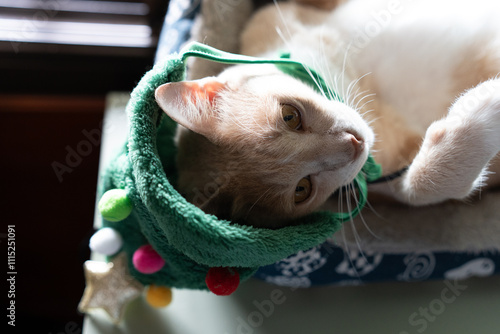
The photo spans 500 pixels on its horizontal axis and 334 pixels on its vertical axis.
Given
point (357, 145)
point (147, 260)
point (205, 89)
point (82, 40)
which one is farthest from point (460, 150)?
point (82, 40)

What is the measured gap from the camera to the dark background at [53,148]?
152 cm

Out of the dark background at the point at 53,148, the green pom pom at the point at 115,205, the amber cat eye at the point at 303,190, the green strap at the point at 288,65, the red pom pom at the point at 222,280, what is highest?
the green strap at the point at 288,65

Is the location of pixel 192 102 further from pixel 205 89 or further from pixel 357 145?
pixel 357 145

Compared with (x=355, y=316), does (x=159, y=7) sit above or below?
above

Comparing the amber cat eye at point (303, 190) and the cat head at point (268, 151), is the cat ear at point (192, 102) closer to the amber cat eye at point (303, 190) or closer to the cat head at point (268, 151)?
the cat head at point (268, 151)

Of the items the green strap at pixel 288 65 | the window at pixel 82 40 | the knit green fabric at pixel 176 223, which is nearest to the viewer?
the knit green fabric at pixel 176 223

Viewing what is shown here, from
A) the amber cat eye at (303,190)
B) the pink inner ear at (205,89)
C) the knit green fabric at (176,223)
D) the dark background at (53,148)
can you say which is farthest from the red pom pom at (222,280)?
the dark background at (53,148)

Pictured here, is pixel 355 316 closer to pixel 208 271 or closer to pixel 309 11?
pixel 208 271

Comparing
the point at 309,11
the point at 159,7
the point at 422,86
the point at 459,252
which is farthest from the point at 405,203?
the point at 159,7

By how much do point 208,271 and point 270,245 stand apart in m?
0.17

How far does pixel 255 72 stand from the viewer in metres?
1.02

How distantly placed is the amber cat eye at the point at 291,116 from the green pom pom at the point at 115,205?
0.35 meters

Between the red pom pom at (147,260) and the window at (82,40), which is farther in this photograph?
the window at (82,40)

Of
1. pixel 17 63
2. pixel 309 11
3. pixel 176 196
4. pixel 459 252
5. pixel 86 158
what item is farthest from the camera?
pixel 86 158
